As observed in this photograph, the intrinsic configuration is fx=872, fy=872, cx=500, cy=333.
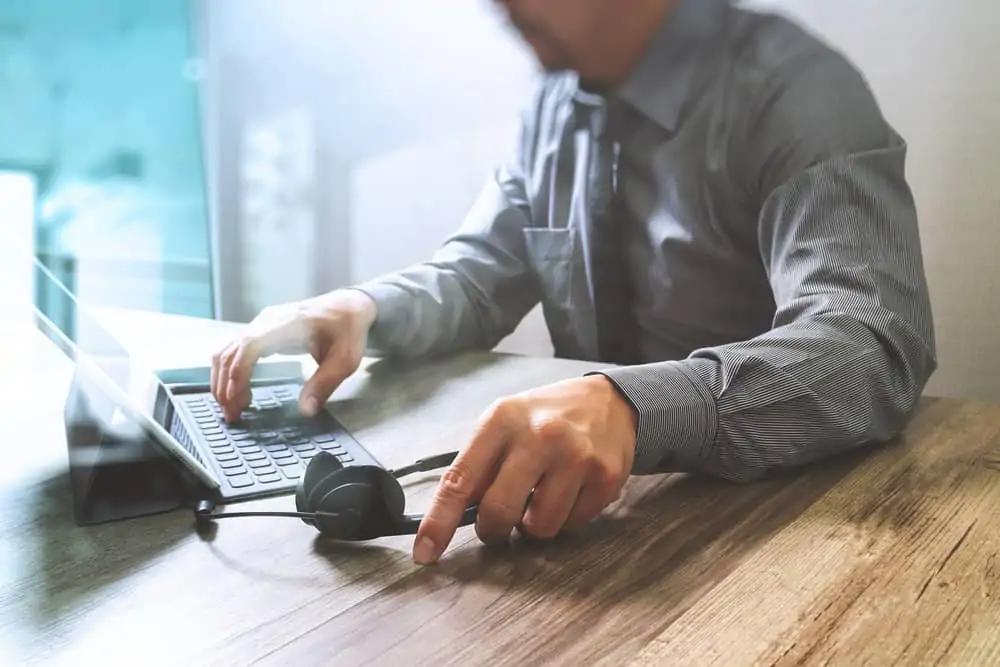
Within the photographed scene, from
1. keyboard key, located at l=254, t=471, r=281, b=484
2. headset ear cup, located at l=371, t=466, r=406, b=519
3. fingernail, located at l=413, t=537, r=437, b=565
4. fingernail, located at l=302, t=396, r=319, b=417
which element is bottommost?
fingernail, located at l=302, t=396, r=319, b=417

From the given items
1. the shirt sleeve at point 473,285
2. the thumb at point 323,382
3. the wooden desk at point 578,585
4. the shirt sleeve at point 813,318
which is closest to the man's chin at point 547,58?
the shirt sleeve at point 473,285

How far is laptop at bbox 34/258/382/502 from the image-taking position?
50 cm

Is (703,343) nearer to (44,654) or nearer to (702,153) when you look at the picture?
(702,153)

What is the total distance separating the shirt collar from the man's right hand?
1.09ft

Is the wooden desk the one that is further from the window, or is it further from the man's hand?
the window

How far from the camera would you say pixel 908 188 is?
0.68m

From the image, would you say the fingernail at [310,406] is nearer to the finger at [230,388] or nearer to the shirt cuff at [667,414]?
the finger at [230,388]

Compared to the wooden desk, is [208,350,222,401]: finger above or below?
below

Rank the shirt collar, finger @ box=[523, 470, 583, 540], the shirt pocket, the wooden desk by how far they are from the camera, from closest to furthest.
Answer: the wooden desk
finger @ box=[523, 470, 583, 540]
the shirt collar
the shirt pocket

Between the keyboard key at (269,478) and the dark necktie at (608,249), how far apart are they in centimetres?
44

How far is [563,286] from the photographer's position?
3.17 feet

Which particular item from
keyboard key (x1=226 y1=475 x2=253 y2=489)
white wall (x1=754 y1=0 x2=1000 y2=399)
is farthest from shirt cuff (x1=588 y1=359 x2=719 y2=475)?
white wall (x1=754 y1=0 x2=1000 y2=399)

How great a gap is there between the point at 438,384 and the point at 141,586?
41 cm

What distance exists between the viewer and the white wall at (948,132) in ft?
2.78
